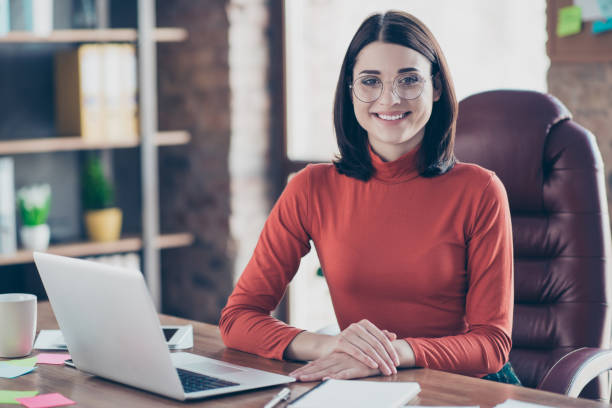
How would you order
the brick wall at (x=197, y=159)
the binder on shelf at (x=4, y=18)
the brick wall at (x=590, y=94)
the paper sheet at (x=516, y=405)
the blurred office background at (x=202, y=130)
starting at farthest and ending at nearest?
1. the brick wall at (x=197, y=159)
2. the blurred office background at (x=202, y=130)
3. the binder on shelf at (x=4, y=18)
4. the brick wall at (x=590, y=94)
5. the paper sheet at (x=516, y=405)

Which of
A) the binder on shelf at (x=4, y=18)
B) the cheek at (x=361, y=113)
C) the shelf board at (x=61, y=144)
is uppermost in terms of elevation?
the binder on shelf at (x=4, y=18)

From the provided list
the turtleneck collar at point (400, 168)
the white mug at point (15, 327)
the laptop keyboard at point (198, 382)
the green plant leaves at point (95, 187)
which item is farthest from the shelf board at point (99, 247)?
the laptop keyboard at point (198, 382)

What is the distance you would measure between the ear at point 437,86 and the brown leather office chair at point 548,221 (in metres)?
0.30

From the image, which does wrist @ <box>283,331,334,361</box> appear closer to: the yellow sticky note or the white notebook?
the white notebook

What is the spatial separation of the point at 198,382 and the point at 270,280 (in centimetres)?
44

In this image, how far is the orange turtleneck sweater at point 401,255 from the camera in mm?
1684

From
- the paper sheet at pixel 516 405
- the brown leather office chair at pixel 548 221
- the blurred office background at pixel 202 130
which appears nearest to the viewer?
the paper sheet at pixel 516 405

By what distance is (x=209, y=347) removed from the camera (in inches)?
65.1

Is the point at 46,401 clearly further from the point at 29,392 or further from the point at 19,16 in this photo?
the point at 19,16

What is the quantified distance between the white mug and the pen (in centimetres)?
56

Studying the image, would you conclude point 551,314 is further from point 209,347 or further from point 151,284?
point 151,284

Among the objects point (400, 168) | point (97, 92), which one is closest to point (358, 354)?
point (400, 168)

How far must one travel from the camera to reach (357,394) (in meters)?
1.32

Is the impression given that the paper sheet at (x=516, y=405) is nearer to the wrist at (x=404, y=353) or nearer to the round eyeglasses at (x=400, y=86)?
the wrist at (x=404, y=353)
